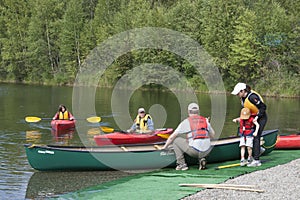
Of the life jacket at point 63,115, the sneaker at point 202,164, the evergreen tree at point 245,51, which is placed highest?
the evergreen tree at point 245,51

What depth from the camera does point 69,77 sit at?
5394 centimetres

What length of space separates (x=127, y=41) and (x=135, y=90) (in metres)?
5.84

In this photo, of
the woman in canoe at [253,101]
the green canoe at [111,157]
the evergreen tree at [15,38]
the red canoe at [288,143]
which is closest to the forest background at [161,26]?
the evergreen tree at [15,38]

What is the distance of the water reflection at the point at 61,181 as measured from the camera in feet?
33.9

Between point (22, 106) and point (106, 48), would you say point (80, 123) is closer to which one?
point (22, 106)

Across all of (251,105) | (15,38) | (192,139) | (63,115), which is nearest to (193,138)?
(192,139)

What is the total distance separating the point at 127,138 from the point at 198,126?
184 inches

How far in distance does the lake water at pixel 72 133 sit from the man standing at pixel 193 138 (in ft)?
5.56

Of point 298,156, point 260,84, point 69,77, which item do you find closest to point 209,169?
point 298,156

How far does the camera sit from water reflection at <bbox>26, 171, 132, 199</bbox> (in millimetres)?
10344

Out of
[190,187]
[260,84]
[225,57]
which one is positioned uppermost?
[225,57]

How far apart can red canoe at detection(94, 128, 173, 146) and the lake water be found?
228 cm

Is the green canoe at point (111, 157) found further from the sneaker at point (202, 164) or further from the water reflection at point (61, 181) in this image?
the sneaker at point (202, 164)

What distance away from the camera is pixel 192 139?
1062 centimetres
